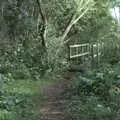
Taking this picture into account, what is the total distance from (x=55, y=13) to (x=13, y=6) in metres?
2.65

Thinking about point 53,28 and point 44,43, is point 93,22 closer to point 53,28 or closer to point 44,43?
point 53,28

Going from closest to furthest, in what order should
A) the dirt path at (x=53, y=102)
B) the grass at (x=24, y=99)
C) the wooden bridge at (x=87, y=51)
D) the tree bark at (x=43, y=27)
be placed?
the grass at (x=24, y=99) → the dirt path at (x=53, y=102) → the tree bark at (x=43, y=27) → the wooden bridge at (x=87, y=51)

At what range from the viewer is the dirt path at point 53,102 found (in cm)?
704

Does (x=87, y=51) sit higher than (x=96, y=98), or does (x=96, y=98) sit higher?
(x=87, y=51)

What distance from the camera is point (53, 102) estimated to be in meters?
8.39

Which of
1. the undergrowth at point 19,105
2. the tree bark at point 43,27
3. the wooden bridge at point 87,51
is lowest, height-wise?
the undergrowth at point 19,105

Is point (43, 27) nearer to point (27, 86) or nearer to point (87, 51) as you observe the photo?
point (27, 86)

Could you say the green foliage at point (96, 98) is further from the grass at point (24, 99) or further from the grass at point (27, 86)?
the grass at point (27, 86)

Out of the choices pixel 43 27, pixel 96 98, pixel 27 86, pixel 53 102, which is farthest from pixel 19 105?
pixel 43 27

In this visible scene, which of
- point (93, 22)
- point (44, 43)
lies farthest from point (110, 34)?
point (44, 43)

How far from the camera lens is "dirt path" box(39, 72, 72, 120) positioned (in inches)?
277

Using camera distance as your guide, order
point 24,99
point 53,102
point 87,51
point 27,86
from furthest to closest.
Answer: point 87,51, point 27,86, point 53,102, point 24,99

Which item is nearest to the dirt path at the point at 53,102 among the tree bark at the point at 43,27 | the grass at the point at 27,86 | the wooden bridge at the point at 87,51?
the grass at the point at 27,86

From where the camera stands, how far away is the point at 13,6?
13.3 m
